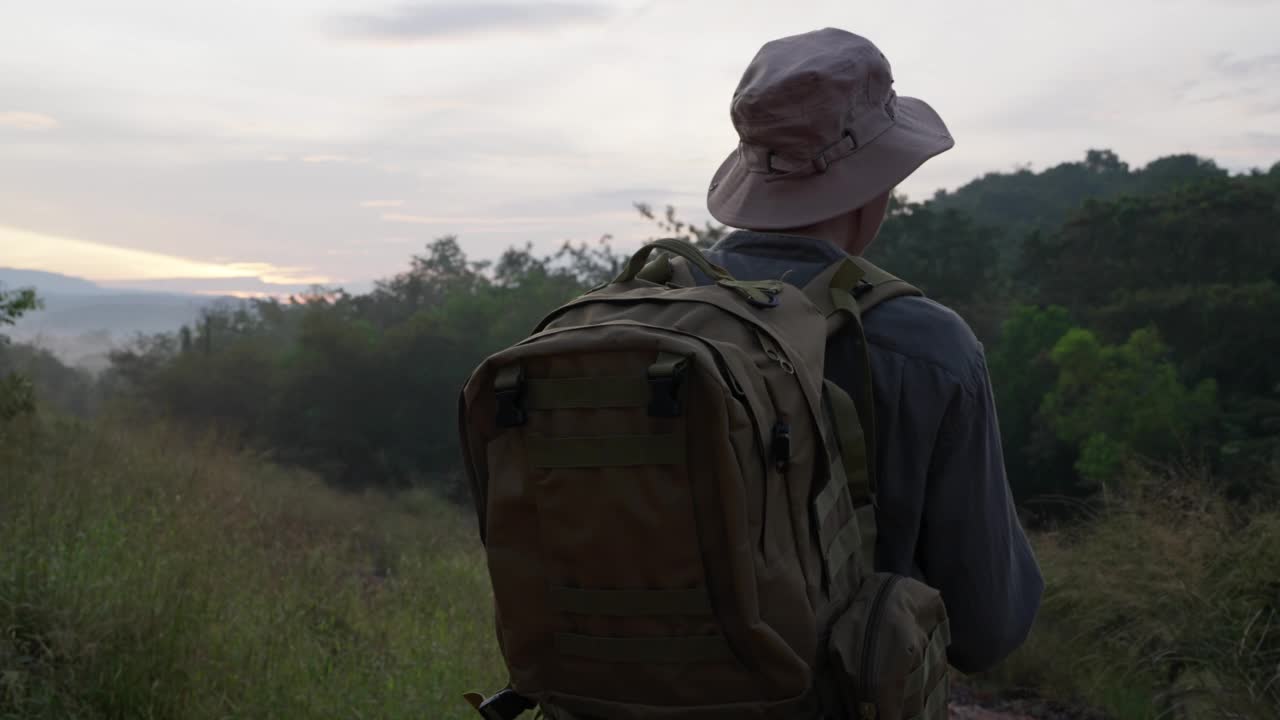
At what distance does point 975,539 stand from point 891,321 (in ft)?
1.06

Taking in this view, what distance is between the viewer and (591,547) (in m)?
1.20

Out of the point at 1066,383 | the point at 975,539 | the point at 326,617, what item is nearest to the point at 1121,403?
the point at 1066,383

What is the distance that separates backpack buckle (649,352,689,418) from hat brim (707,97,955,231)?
0.43m

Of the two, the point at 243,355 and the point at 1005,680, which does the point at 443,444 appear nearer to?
the point at 243,355

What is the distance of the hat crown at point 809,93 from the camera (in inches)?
59.8

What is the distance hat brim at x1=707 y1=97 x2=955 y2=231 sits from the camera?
152cm

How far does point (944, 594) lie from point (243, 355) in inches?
909

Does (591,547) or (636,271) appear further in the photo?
(636,271)

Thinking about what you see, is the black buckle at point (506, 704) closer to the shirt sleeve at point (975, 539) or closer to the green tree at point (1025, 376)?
the shirt sleeve at point (975, 539)

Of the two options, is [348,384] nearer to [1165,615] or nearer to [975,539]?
[1165,615]

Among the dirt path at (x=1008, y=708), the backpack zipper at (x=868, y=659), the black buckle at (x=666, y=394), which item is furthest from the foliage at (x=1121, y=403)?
the black buckle at (x=666, y=394)

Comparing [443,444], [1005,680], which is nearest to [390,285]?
[443,444]

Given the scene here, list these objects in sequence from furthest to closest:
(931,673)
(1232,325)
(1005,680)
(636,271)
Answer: (1232,325)
(1005,680)
(636,271)
(931,673)

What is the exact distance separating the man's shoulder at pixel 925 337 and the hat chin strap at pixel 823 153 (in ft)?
0.84
